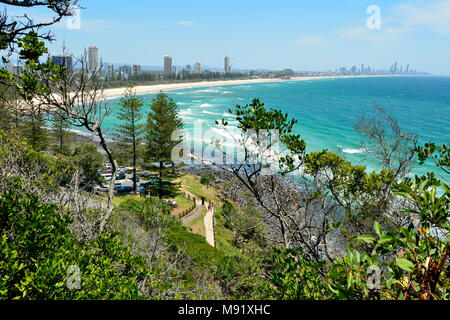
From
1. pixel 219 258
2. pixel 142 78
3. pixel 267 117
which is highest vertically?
pixel 142 78

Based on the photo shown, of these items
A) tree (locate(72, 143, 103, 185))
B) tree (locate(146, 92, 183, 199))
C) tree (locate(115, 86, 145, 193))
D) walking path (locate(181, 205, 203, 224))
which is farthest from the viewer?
tree (locate(115, 86, 145, 193))

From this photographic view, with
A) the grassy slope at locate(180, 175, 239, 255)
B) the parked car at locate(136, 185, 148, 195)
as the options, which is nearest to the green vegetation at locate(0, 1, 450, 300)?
the grassy slope at locate(180, 175, 239, 255)

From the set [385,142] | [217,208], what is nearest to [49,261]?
[385,142]

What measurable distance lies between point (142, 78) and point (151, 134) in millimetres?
82674

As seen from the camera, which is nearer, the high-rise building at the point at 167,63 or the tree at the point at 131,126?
the tree at the point at 131,126

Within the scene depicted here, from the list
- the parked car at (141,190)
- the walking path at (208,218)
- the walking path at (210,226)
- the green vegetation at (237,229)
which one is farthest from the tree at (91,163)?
the green vegetation at (237,229)

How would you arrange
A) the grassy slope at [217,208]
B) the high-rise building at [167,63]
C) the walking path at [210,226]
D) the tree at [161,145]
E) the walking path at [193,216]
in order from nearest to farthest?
1. the walking path at [210,226]
2. the grassy slope at [217,208]
3. the walking path at [193,216]
4. the tree at [161,145]
5. the high-rise building at [167,63]

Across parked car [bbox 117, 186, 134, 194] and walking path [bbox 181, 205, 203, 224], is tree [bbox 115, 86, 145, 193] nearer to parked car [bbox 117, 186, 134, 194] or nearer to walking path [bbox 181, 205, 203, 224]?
parked car [bbox 117, 186, 134, 194]

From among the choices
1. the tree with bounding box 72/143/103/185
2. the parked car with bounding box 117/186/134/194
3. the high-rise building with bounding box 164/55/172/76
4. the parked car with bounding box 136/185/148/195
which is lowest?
the parked car with bounding box 136/185/148/195

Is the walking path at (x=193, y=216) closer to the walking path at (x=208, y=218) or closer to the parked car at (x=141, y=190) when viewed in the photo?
the walking path at (x=208, y=218)

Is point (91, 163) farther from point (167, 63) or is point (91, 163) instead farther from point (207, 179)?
point (167, 63)
